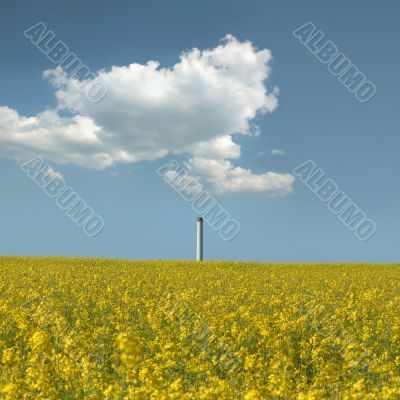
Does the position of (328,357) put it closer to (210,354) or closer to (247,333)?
(247,333)

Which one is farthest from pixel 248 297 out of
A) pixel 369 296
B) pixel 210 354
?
pixel 210 354

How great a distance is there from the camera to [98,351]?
10.9 metres

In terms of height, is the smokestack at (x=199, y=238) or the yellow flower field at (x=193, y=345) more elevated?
the smokestack at (x=199, y=238)

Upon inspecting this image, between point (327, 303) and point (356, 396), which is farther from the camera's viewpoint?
point (327, 303)

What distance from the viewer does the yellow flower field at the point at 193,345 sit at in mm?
7469

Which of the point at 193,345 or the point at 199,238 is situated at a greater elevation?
the point at 199,238

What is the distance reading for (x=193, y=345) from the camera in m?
11.5

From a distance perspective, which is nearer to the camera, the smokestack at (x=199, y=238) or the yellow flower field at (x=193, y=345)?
the yellow flower field at (x=193, y=345)

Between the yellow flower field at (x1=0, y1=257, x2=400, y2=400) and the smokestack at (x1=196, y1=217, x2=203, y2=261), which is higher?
the smokestack at (x1=196, y1=217, x2=203, y2=261)

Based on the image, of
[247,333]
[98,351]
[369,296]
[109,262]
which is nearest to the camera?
[98,351]

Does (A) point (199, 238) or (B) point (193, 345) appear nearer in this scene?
(B) point (193, 345)

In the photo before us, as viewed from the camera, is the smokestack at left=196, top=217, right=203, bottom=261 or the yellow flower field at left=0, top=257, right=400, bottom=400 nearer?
the yellow flower field at left=0, top=257, right=400, bottom=400

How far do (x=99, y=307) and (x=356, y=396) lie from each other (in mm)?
10989

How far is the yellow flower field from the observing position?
24.5 feet
